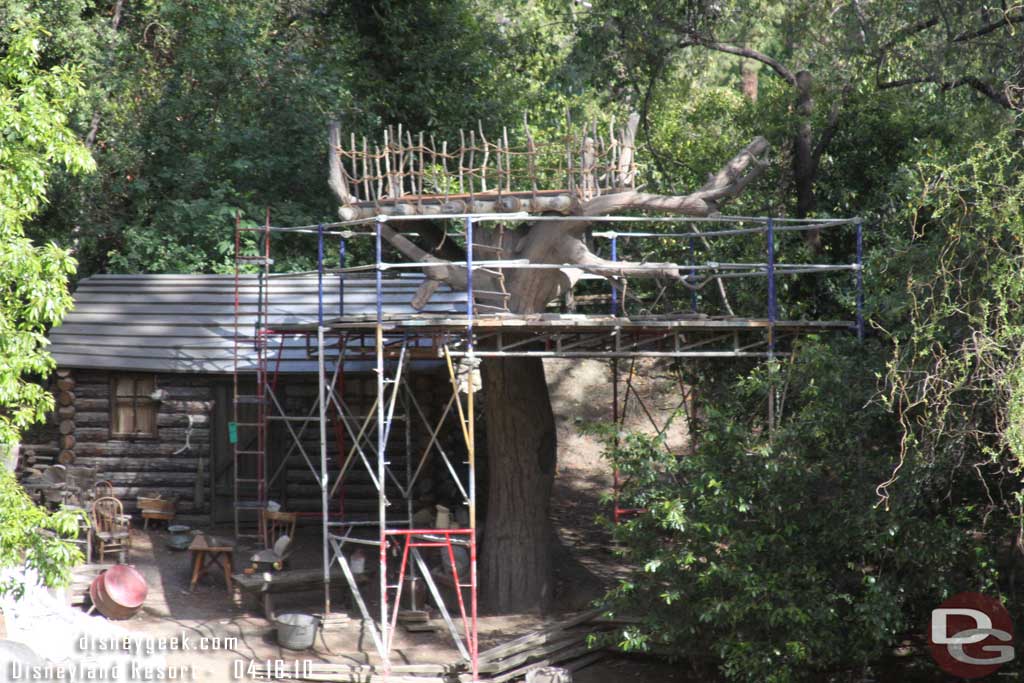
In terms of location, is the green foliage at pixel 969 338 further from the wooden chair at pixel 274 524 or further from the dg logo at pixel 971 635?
the wooden chair at pixel 274 524

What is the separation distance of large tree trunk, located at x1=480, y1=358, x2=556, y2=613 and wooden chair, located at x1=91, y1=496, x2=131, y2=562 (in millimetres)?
4677

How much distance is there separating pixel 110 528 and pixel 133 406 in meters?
2.41

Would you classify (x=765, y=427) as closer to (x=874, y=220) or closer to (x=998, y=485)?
(x=998, y=485)

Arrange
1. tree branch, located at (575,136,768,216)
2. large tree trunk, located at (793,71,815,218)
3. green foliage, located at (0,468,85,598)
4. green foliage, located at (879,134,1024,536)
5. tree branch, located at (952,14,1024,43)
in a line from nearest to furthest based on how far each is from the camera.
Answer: green foliage, located at (879,134,1024,536)
green foliage, located at (0,468,85,598)
tree branch, located at (952,14,1024,43)
tree branch, located at (575,136,768,216)
large tree trunk, located at (793,71,815,218)

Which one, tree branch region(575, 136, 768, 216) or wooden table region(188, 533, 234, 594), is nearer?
tree branch region(575, 136, 768, 216)

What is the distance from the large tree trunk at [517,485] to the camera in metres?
14.6

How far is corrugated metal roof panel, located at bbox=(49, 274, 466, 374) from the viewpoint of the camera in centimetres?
1669

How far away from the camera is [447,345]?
1212 cm

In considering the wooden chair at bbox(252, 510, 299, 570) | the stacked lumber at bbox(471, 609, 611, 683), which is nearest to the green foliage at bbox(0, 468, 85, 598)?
the wooden chair at bbox(252, 510, 299, 570)

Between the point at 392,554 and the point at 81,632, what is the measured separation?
414cm

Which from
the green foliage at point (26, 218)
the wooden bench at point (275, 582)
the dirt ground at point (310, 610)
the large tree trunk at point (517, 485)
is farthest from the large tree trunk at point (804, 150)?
the green foliage at point (26, 218)

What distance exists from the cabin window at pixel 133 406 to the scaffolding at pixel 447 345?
1398mm

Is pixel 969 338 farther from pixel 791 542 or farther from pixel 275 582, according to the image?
pixel 275 582

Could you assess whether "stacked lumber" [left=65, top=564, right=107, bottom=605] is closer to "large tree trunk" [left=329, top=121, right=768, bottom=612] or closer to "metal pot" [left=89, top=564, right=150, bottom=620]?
"metal pot" [left=89, top=564, right=150, bottom=620]
